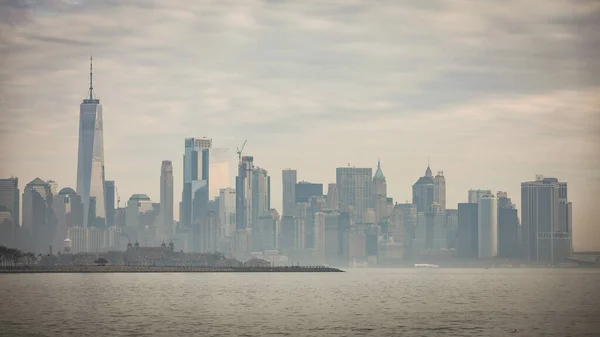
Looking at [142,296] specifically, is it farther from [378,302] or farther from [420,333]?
[420,333]

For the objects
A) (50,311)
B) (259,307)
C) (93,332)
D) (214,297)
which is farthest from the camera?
(214,297)

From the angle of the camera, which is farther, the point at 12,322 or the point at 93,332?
the point at 12,322

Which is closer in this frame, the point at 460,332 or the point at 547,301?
the point at 460,332

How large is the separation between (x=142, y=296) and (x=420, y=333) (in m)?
86.1

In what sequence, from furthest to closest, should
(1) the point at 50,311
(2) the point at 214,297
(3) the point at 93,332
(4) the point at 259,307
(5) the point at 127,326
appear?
(2) the point at 214,297, (4) the point at 259,307, (1) the point at 50,311, (5) the point at 127,326, (3) the point at 93,332

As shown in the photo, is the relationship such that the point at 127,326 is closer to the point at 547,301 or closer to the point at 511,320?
the point at 511,320

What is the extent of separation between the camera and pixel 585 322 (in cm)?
12719

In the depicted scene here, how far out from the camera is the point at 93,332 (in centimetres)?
10844

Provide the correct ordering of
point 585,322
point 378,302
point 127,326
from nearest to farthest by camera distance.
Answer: point 127,326
point 585,322
point 378,302

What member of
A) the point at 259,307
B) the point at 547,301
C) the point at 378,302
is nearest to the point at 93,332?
the point at 259,307

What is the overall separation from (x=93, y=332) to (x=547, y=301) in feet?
325

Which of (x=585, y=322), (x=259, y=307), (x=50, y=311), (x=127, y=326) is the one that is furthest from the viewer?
(x=259, y=307)

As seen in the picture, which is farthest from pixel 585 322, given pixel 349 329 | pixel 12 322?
pixel 12 322

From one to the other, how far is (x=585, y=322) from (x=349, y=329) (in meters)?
33.3
